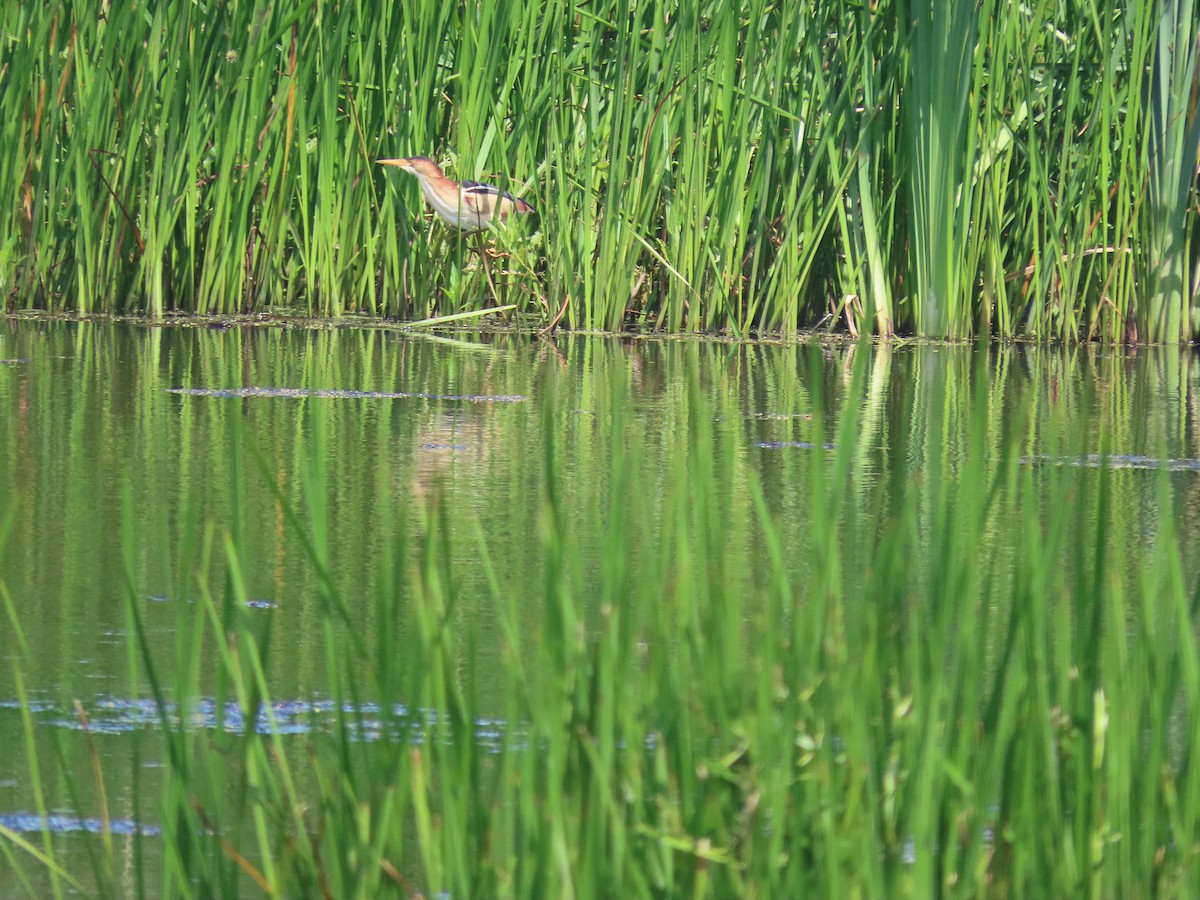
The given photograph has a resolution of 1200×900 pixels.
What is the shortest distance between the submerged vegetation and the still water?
31 cm

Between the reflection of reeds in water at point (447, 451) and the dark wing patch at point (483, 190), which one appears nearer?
the reflection of reeds in water at point (447, 451)

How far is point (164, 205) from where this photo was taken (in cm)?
607

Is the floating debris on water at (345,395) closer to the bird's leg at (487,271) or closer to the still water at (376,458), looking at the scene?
the still water at (376,458)

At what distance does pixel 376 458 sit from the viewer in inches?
143

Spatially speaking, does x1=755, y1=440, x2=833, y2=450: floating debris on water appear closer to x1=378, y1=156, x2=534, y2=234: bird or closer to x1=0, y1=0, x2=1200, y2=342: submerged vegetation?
x1=0, y1=0, x2=1200, y2=342: submerged vegetation

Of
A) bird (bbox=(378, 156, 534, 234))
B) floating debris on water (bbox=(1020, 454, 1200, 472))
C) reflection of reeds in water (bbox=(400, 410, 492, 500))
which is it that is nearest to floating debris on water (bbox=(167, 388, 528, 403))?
reflection of reeds in water (bbox=(400, 410, 492, 500))

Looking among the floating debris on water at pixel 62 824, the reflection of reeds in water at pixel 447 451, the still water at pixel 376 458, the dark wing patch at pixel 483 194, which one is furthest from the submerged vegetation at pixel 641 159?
the floating debris on water at pixel 62 824

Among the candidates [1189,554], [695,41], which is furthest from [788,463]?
[695,41]

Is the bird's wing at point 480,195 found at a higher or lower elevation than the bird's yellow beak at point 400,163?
lower

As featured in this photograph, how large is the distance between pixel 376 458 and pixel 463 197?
2.49 m

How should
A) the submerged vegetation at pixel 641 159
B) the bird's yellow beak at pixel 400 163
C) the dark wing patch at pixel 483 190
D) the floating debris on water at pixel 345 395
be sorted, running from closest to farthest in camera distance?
1. the floating debris on water at pixel 345 395
2. the submerged vegetation at pixel 641 159
3. the dark wing patch at pixel 483 190
4. the bird's yellow beak at pixel 400 163

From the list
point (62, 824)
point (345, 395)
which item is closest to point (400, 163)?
→ point (345, 395)

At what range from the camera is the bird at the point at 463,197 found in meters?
6.00

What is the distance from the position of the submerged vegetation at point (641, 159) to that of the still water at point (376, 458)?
0.31 meters
